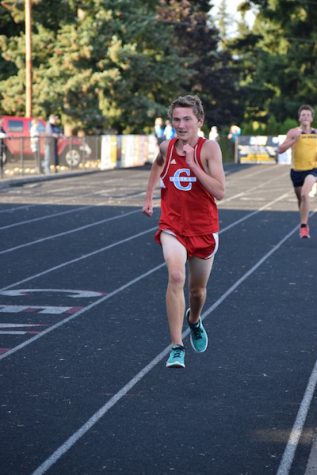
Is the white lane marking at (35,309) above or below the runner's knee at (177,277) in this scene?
below

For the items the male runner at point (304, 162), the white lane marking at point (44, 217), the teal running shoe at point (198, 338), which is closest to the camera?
the teal running shoe at point (198, 338)

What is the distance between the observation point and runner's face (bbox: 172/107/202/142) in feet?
26.1

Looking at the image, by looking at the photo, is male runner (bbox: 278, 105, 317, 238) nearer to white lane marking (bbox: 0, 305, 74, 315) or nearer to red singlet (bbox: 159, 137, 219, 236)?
white lane marking (bbox: 0, 305, 74, 315)

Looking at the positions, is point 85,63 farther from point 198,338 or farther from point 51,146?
point 198,338

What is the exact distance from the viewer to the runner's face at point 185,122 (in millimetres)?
7945

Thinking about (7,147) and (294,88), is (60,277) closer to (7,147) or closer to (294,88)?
(7,147)

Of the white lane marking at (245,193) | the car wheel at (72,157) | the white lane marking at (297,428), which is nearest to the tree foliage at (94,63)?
the car wheel at (72,157)

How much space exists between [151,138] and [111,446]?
161 ft

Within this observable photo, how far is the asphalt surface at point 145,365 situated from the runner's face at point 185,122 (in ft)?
5.29

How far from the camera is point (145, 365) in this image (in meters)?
8.48

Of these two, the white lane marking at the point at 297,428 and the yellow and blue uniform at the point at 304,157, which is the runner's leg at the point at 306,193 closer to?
the yellow and blue uniform at the point at 304,157

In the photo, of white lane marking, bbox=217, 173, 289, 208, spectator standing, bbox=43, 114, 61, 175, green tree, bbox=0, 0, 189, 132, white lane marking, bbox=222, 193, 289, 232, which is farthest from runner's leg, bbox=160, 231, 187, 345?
green tree, bbox=0, 0, 189, 132

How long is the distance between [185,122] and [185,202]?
1.80 feet

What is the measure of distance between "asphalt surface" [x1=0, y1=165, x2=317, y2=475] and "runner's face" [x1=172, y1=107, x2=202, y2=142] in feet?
5.29
